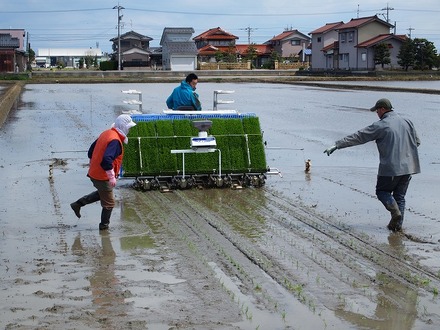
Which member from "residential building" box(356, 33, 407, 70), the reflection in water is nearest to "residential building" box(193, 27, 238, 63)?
"residential building" box(356, 33, 407, 70)

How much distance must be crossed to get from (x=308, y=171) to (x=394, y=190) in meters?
4.87

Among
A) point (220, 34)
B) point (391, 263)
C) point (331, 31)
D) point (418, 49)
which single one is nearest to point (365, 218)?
point (391, 263)

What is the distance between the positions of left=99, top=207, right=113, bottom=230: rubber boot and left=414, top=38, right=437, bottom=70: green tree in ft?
241

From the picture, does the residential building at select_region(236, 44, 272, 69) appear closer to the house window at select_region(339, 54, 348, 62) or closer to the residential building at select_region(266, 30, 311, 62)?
the residential building at select_region(266, 30, 311, 62)

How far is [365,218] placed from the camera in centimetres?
959

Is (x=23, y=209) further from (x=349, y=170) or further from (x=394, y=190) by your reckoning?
(x=349, y=170)

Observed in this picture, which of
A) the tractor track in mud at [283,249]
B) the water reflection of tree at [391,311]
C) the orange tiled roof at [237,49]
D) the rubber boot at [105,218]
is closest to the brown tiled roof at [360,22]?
the orange tiled roof at [237,49]

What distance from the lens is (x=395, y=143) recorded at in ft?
28.6

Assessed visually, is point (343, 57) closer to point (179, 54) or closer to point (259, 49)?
point (179, 54)

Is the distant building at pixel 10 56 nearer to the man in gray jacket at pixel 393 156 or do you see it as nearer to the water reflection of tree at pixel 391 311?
the man in gray jacket at pixel 393 156

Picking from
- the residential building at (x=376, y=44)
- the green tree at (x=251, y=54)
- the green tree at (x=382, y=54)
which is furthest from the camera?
the green tree at (x=251, y=54)

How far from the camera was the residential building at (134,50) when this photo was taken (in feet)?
360

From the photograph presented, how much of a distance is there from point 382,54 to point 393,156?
245 feet

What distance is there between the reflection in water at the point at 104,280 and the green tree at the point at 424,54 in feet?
242
